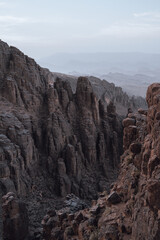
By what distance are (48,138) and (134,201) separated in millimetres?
27714

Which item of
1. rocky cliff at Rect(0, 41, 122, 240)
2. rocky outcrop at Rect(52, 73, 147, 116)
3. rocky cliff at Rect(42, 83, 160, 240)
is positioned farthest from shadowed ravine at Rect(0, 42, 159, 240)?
rocky outcrop at Rect(52, 73, 147, 116)

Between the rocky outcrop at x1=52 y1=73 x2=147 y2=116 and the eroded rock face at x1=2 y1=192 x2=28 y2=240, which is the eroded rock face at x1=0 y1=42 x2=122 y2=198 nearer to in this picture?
the eroded rock face at x1=2 y1=192 x2=28 y2=240

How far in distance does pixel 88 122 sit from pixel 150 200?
33.5 meters

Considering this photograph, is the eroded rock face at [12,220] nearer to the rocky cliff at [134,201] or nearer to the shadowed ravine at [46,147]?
the shadowed ravine at [46,147]

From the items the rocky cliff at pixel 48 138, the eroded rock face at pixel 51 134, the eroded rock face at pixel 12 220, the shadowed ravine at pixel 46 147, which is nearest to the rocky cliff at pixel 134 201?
the shadowed ravine at pixel 46 147

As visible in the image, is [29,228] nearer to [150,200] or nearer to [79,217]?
[79,217]

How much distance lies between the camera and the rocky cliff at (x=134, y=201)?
13945 millimetres

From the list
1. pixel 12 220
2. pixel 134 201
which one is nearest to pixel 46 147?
pixel 12 220

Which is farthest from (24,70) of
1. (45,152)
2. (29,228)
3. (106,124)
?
(29,228)

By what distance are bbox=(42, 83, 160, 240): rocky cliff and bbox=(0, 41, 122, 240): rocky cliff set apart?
14.2 meters

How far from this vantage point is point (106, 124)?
49844 millimetres

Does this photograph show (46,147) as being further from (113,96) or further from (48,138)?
(113,96)

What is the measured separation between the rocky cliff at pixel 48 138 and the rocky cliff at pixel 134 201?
14248 mm

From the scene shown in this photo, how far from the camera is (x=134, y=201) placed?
16562mm
